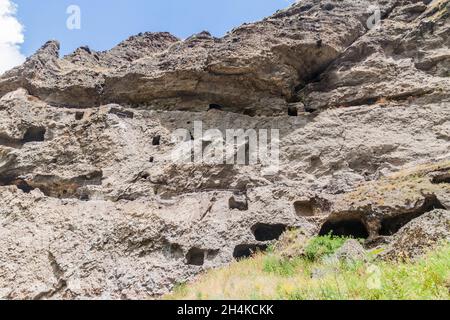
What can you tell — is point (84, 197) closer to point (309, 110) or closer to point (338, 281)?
point (309, 110)

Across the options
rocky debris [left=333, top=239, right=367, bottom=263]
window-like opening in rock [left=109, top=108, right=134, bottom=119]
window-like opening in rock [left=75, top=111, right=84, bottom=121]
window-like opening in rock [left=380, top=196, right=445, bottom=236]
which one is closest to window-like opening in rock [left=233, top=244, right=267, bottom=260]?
rocky debris [left=333, top=239, right=367, bottom=263]

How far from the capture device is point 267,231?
12.0m

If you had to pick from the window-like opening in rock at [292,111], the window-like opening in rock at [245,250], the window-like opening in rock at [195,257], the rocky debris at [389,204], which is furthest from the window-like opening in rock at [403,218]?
the window-like opening in rock at [292,111]

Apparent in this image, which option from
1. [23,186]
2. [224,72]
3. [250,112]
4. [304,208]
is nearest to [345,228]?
[304,208]

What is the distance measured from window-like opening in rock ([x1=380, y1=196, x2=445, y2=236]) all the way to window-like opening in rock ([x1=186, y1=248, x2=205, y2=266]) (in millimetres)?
4344

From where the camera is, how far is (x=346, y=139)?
1417 centimetres

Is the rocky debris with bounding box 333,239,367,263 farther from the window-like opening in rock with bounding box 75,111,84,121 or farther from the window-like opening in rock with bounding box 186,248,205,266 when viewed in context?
the window-like opening in rock with bounding box 75,111,84,121

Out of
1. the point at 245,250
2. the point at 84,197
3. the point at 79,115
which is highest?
the point at 79,115

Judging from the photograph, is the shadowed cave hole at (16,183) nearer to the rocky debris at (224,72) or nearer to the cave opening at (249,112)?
the rocky debris at (224,72)

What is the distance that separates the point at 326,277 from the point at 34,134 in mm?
12650

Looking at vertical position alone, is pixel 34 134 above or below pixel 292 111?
below

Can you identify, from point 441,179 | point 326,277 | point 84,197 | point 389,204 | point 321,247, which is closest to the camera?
point 326,277

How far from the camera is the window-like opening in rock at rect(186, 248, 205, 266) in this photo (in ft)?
37.2
